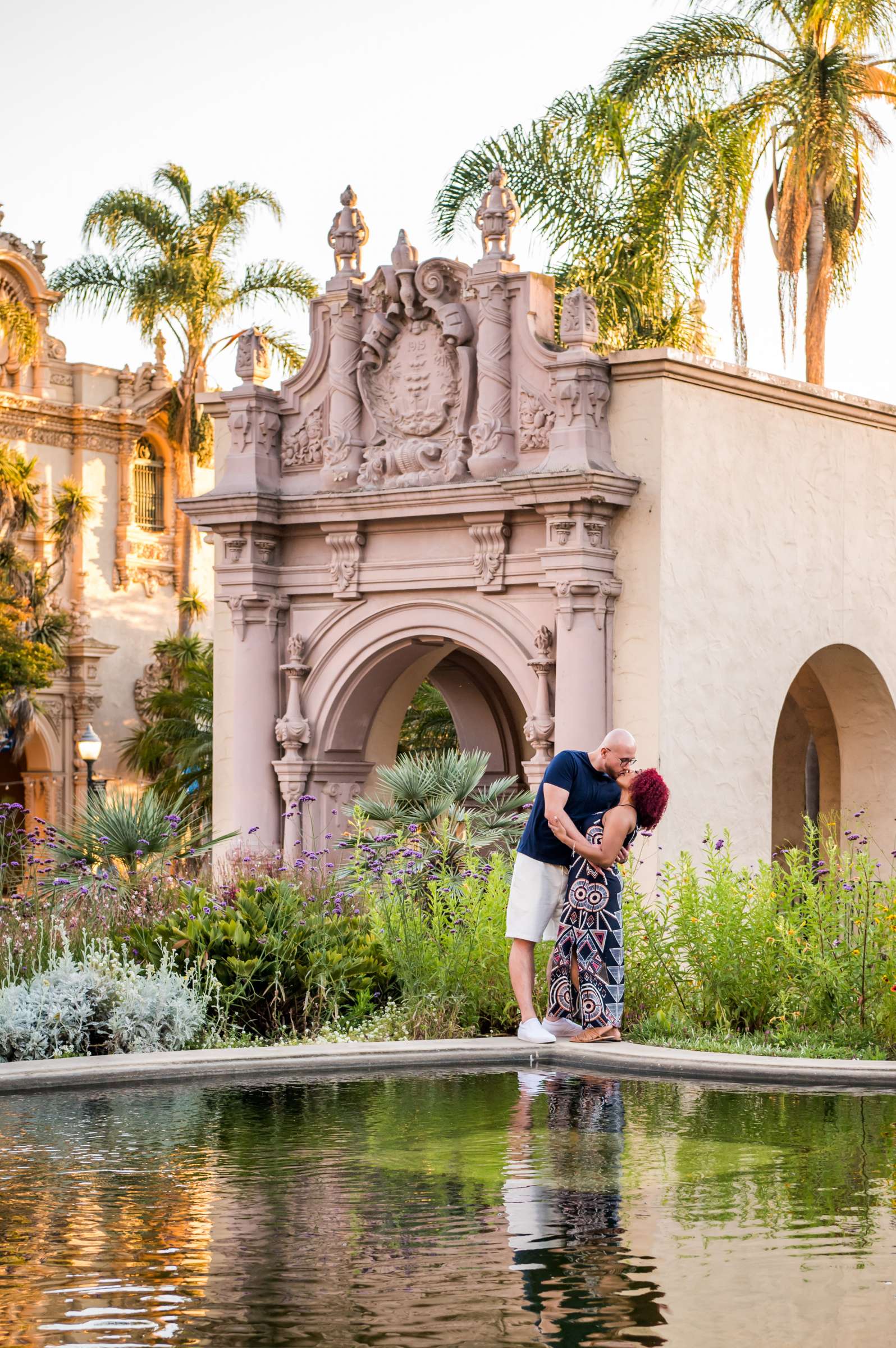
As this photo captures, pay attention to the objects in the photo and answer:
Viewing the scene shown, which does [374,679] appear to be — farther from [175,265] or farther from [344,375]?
[175,265]

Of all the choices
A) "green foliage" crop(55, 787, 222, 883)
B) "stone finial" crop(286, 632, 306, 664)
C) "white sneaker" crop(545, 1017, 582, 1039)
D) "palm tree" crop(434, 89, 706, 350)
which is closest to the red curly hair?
"white sneaker" crop(545, 1017, 582, 1039)

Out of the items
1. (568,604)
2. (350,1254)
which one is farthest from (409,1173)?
(568,604)

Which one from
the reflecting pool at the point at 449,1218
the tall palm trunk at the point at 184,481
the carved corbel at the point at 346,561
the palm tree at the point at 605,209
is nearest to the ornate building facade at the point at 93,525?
the tall palm trunk at the point at 184,481

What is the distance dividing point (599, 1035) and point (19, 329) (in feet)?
109

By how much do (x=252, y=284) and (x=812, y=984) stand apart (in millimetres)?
32682

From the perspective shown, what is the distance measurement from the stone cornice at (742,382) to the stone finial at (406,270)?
2.15 metres

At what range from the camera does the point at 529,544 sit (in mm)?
16625

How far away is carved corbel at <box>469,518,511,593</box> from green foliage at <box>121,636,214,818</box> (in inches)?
178

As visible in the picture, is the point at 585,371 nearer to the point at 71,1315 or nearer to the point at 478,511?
the point at 478,511

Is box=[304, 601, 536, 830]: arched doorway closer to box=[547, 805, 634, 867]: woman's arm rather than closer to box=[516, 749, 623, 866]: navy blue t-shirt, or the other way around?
box=[516, 749, 623, 866]: navy blue t-shirt

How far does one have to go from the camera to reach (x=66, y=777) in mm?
42844

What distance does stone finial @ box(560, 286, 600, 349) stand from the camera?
53.3 ft

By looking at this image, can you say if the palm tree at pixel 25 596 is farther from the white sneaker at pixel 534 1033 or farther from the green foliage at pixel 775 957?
the white sneaker at pixel 534 1033

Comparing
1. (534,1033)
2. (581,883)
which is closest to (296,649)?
(581,883)
